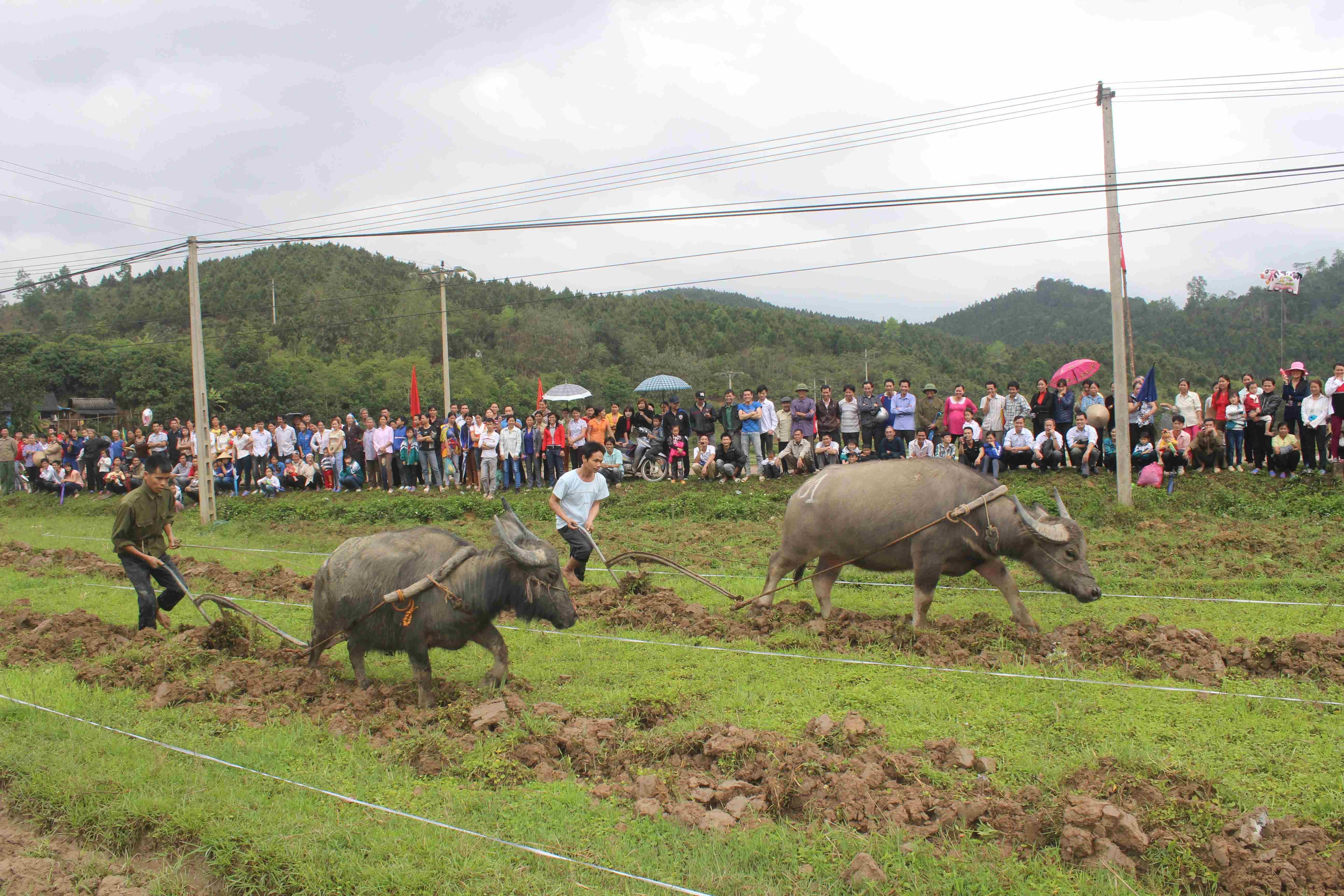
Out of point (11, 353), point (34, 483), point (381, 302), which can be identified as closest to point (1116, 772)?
point (34, 483)

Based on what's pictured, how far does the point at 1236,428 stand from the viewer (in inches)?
628

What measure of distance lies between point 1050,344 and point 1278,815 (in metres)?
53.1

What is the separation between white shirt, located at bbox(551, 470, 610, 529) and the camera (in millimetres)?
9852

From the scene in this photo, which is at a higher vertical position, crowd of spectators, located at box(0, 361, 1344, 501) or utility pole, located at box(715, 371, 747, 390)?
utility pole, located at box(715, 371, 747, 390)

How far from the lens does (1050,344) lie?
53656mm

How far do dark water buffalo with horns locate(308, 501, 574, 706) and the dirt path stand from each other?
2.24m

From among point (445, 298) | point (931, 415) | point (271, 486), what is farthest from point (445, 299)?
point (931, 415)

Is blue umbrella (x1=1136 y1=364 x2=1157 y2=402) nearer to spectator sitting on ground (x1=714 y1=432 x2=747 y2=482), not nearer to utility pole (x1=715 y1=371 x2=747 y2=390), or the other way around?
spectator sitting on ground (x1=714 y1=432 x2=747 y2=482)

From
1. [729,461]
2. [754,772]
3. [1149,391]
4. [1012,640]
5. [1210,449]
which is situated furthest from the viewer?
[729,461]

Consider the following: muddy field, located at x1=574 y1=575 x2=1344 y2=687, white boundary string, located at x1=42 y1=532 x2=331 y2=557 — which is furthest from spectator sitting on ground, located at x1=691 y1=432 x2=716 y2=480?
muddy field, located at x1=574 y1=575 x2=1344 y2=687

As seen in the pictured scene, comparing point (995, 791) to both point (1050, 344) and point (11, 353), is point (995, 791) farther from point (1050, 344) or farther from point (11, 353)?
point (11, 353)

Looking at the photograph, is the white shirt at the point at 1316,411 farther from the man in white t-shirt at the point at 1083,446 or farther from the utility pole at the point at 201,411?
the utility pole at the point at 201,411

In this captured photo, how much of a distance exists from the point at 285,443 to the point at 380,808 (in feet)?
67.5

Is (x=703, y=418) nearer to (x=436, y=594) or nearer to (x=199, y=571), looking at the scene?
(x=199, y=571)
